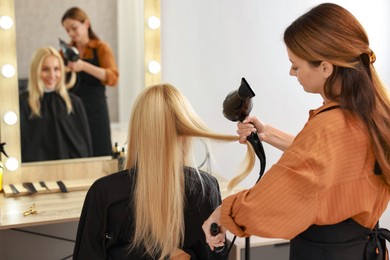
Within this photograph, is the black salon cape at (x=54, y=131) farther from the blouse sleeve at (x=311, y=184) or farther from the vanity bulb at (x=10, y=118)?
the blouse sleeve at (x=311, y=184)

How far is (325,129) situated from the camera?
118 cm

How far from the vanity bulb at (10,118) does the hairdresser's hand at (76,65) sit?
0.28 meters

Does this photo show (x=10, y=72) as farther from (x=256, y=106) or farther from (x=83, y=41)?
(x=256, y=106)

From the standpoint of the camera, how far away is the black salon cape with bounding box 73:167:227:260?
5.09 ft

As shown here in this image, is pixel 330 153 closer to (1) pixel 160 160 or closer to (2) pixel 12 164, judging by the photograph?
(1) pixel 160 160

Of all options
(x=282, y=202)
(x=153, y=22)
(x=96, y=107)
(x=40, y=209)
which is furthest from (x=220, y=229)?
(x=153, y=22)

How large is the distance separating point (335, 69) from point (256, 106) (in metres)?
1.33

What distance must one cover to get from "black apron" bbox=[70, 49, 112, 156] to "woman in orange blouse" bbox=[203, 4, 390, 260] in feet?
3.74

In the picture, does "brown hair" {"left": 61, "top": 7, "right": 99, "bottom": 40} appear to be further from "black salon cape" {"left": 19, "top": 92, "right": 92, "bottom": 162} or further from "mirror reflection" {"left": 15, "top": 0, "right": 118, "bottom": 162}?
"black salon cape" {"left": 19, "top": 92, "right": 92, "bottom": 162}

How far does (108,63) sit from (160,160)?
2.77 ft

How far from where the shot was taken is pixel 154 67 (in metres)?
2.33

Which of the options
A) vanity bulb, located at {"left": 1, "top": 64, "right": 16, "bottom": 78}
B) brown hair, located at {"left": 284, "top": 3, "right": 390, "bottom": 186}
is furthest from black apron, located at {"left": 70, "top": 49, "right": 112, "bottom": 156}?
brown hair, located at {"left": 284, "top": 3, "right": 390, "bottom": 186}

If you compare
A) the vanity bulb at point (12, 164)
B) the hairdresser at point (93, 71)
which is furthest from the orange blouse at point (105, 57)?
the vanity bulb at point (12, 164)

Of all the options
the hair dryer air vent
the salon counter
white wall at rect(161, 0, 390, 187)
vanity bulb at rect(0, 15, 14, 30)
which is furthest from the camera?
white wall at rect(161, 0, 390, 187)
